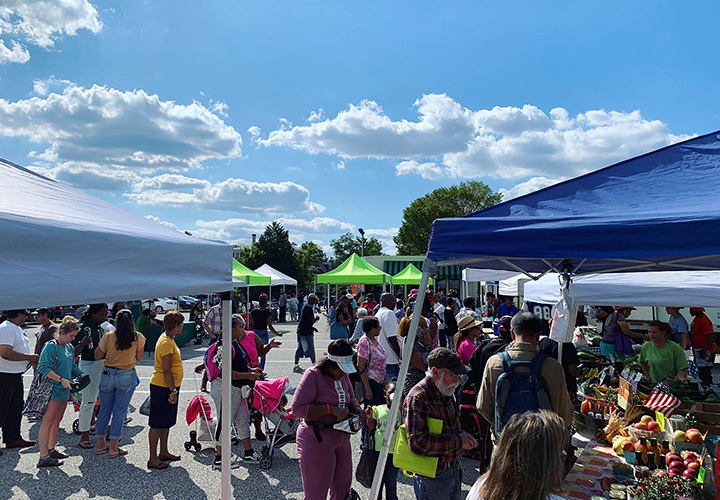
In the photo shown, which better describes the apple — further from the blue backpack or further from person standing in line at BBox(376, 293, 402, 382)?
person standing in line at BBox(376, 293, 402, 382)

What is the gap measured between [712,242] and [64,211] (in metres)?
3.43

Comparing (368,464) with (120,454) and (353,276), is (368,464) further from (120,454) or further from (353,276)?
(353,276)

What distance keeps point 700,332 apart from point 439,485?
28.8ft

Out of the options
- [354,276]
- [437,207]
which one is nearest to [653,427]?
[354,276]

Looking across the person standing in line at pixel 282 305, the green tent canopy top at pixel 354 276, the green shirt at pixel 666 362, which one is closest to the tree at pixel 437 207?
the person standing in line at pixel 282 305

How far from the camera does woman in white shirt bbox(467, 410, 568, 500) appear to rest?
1724 millimetres

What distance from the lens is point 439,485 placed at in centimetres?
315

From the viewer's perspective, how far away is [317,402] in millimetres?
3717

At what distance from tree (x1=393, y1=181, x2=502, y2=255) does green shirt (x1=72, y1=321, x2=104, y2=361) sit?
4803 centimetres

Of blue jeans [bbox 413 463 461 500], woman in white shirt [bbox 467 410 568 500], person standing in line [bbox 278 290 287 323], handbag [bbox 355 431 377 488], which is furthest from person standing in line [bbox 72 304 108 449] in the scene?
person standing in line [bbox 278 290 287 323]

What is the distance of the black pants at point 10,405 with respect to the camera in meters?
5.84

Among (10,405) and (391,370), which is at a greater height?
(391,370)

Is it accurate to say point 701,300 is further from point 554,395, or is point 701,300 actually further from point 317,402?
point 317,402

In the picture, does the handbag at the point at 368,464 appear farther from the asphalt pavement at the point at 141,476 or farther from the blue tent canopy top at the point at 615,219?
the blue tent canopy top at the point at 615,219
